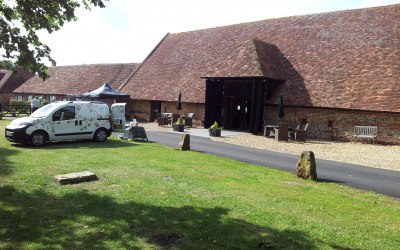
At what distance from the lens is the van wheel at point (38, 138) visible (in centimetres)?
1362

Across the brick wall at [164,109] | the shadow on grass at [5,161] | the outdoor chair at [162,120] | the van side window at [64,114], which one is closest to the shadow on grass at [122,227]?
the shadow on grass at [5,161]

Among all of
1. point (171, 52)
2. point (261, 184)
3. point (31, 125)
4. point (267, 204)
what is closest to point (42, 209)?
point (267, 204)

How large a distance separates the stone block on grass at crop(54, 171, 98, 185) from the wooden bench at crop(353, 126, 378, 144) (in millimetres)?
16198

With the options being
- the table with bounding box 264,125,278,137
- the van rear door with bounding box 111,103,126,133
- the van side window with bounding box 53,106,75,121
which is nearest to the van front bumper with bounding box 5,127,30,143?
the van side window with bounding box 53,106,75,121

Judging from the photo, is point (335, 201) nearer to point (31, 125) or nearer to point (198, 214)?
point (198, 214)

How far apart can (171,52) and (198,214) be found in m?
28.6

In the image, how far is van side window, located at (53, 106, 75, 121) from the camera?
14.4m

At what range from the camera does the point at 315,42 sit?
2444 cm

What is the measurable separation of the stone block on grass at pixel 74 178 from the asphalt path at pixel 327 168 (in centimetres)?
615

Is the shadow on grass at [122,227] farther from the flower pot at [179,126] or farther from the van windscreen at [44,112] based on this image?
the flower pot at [179,126]

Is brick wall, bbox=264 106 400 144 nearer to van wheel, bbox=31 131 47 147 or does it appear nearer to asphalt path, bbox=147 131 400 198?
asphalt path, bbox=147 131 400 198

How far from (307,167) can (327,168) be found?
7.90 feet

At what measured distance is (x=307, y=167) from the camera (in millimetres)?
9969

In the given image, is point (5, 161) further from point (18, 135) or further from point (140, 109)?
point (140, 109)
